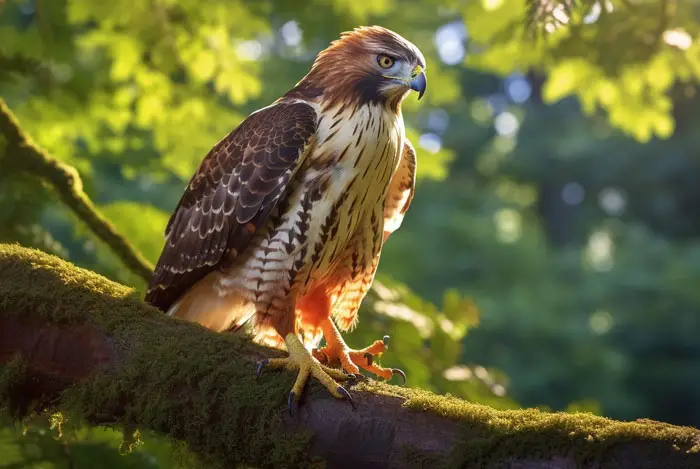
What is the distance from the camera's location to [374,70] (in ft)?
12.2

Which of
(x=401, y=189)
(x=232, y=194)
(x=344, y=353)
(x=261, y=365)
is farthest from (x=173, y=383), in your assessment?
(x=401, y=189)

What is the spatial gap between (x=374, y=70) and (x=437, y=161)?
5.75 ft

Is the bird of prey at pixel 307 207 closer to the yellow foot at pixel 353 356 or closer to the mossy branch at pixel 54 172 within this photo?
the yellow foot at pixel 353 356

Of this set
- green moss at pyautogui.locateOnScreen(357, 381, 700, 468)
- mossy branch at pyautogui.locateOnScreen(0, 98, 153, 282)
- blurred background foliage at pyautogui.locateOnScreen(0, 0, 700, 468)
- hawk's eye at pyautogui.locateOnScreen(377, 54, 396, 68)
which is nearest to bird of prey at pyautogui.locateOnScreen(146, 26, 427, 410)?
hawk's eye at pyautogui.locateOnScreen(377, 54, 396, 68)

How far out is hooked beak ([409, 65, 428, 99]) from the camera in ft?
11.8

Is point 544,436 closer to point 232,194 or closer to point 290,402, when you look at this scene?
point 290,402

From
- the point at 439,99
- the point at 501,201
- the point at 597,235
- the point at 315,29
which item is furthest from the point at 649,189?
the point at 315,29

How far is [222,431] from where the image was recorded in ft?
8.41

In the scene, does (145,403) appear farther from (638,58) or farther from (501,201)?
(501,201)

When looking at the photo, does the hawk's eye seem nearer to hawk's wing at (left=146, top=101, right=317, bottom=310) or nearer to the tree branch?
hawk's wing at (left=146, top=101, right=317, bottom=310)

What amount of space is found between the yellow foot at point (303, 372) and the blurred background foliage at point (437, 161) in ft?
2.44

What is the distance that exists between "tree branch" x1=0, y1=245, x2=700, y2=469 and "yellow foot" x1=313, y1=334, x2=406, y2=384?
0.98 m

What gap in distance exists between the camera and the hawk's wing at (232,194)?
361cm

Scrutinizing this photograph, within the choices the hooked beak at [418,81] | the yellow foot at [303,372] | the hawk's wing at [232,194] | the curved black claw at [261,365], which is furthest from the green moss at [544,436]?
the hooked beak at [418,81]
